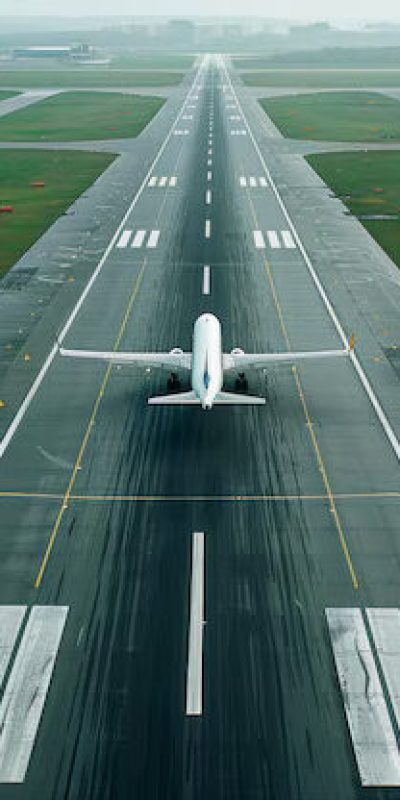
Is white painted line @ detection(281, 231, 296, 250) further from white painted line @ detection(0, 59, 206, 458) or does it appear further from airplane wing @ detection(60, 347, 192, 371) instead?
airplane wing @ detection(60, 347, 192, 371)

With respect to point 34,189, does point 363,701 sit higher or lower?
higher

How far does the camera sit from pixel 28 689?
2539 centimetres

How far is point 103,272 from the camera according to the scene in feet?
232

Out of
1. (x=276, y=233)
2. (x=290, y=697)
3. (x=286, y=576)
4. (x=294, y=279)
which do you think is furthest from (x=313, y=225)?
(x=290, y=697)

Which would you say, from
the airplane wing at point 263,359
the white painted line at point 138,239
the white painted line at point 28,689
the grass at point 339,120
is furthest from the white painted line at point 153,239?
the grass at point 339,120

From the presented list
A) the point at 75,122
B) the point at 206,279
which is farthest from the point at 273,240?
the point at 75,122

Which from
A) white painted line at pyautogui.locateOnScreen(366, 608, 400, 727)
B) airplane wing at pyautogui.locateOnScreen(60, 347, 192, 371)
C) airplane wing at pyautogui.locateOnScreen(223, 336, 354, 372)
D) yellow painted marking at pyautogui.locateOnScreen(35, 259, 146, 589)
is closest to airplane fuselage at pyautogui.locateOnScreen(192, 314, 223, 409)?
airplane wing at pyautogui.locateOnScreen(223, 336, 354, 372)

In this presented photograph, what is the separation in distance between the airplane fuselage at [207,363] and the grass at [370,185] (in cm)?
3927

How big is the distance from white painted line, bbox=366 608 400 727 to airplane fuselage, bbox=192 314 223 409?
16.1m

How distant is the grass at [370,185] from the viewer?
82.9 m

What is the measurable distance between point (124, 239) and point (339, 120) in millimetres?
113096

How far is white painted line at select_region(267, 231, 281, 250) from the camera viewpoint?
259 ft

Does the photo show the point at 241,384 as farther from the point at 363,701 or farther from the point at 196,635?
the point at 363,701

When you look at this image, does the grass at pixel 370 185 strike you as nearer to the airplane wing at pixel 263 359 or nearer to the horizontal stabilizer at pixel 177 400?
the airplane wing at pixel 263 359
